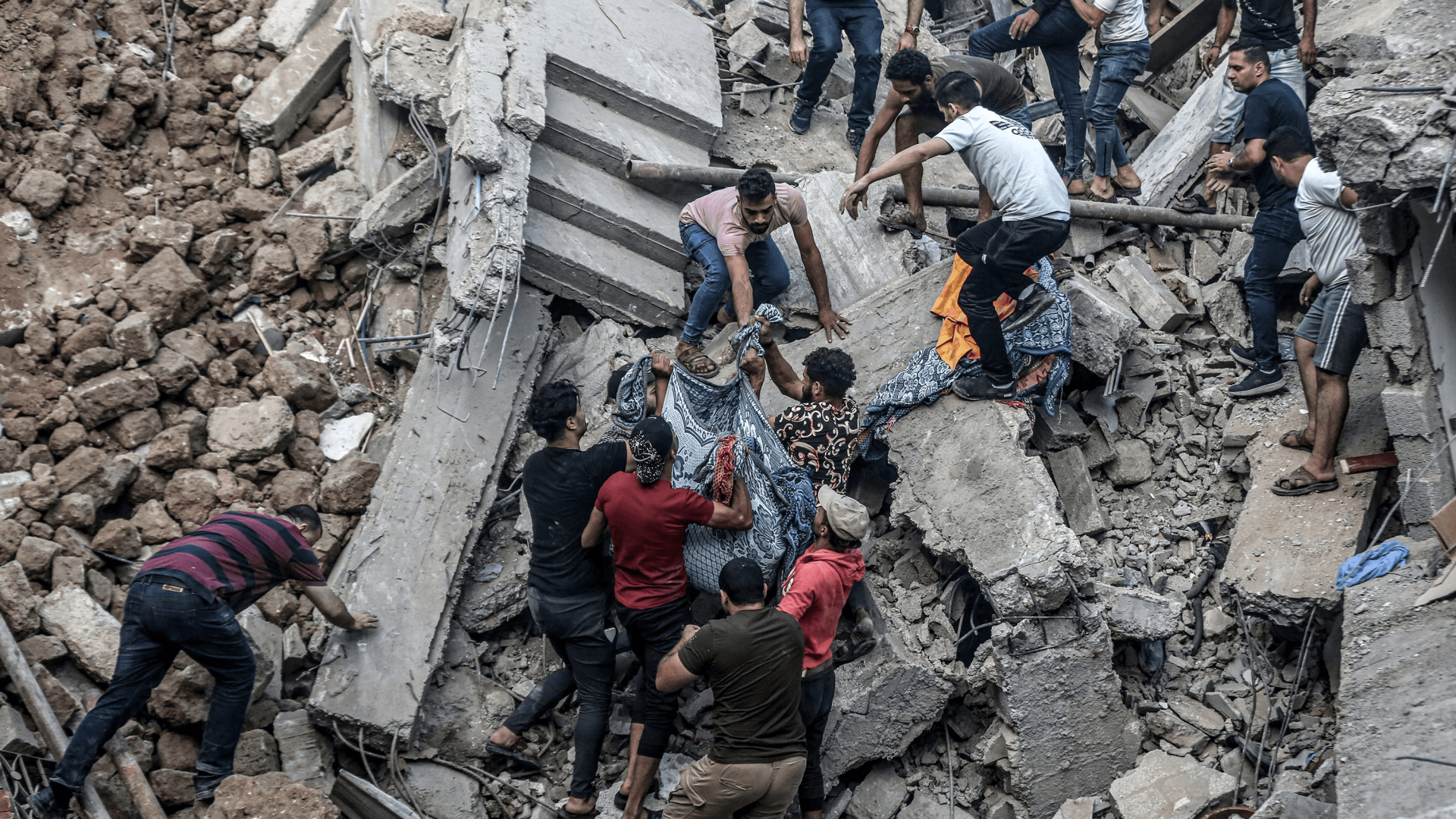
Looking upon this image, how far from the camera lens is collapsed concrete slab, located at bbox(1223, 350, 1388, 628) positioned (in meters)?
5.12

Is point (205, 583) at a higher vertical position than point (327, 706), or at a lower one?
higher

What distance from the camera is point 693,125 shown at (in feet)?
25.5

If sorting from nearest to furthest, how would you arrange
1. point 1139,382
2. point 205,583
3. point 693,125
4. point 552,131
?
point 205,583 → point 1139,382 → point 552,131 → point 693,125

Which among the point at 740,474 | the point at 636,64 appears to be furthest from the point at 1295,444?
the point at 636,64

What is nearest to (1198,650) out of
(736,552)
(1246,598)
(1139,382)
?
(1246,598)

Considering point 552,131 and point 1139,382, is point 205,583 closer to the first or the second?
point 552,131

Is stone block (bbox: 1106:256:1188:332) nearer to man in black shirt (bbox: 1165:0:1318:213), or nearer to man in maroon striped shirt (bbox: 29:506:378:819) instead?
man in black shirt (bbox: 1165:0:1318:213)

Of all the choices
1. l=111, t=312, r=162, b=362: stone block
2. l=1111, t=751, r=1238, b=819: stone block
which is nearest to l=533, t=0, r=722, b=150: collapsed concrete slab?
l=111, t=312, r=162, b=362: stone block

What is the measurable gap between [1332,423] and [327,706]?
512 centimetres

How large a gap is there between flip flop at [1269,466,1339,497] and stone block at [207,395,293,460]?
543cm

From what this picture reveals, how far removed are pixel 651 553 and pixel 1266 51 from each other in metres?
5.48

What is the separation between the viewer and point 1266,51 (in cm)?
732

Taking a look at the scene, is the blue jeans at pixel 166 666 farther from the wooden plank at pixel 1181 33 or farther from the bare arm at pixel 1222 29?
the wooden plank at pixel 1181 33

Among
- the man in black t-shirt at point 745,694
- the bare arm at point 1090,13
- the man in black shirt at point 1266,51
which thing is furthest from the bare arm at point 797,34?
the man in black t-shirt at point 745,694
